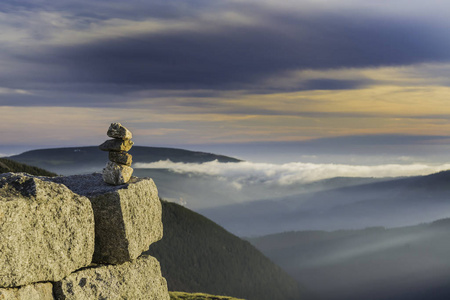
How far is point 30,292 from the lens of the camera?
14586 millimetres

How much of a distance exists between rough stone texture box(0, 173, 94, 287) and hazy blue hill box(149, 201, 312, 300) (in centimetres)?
9131

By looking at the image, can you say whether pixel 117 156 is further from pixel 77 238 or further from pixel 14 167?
pixel 14 167

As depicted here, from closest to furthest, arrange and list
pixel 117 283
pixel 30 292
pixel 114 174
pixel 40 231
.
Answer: pixel 30 292
pixel 40 231
pixel 117 283
pixel 114 174

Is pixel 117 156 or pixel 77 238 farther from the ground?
pixel 117 156

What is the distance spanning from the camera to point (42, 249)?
14859 mm

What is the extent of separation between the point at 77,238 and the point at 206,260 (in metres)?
124

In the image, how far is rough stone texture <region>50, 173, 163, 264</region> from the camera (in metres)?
17.9

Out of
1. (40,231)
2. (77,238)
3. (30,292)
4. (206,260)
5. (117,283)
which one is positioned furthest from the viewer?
(206,260)

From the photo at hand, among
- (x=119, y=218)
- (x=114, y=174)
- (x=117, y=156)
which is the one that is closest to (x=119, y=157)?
(x=117, y=156)

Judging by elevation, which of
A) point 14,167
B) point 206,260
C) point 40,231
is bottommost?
point 206,260

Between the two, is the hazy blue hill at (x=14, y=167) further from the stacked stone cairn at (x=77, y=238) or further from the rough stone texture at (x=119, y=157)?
the rough stone texture at (x=119, y=157)

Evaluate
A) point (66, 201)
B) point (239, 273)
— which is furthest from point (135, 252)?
point (239, 273)

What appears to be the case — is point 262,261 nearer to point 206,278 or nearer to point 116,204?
point 206,278

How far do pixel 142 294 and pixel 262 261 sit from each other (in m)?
164
